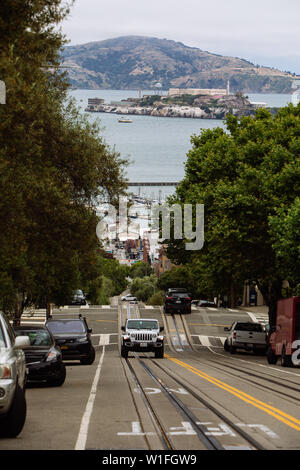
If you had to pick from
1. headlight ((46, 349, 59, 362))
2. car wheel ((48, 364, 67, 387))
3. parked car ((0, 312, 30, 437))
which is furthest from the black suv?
parked car ((0, 312, 30, 437))

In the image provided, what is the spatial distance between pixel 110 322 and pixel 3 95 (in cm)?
4220

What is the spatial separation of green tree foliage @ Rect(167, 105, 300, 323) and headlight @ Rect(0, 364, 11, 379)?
2207 centimetres

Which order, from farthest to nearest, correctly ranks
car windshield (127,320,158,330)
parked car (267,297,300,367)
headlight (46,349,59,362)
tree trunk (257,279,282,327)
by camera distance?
tree trunk (257,279,282,327) → car windshield (127,320,158,330) → parked car (267,297,300,367) → headlight (46,349,59,362)

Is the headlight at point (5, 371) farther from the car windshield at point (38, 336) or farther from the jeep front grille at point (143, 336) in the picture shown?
the jeep front grille at point (143, 336)

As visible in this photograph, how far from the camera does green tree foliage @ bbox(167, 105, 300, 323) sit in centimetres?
3412

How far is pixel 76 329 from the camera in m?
29.3

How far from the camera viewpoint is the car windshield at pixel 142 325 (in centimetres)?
3553

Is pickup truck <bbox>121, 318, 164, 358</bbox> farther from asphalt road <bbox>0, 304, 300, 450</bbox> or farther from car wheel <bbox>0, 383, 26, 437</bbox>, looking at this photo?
car wheel <bbox>0, 383, 26, 437</bbox>

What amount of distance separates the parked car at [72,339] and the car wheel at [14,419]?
17452 mm

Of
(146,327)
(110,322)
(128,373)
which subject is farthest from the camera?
(110,322)

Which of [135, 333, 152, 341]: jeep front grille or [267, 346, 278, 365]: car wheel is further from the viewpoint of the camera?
[135, 333, 152, 341]: jeep front grille
